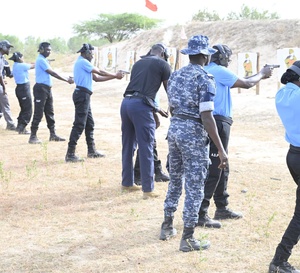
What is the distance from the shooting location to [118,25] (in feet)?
169

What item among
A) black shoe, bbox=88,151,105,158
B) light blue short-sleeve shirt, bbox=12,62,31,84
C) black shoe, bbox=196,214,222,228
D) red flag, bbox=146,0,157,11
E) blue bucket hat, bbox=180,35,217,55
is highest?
Result: red flag, bbox=146,0,157,11

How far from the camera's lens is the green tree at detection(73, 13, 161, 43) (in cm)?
5072

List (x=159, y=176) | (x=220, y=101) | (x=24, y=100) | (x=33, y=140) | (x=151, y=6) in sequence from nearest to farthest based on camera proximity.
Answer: (x=220, y=101), (x=159, y=176), (x=33, y=140), (x=24, y=100), (x=151, y=6)

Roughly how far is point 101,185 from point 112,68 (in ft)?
88.6

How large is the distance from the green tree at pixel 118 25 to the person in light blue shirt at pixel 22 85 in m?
39.2

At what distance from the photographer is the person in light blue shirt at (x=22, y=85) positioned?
427 inches

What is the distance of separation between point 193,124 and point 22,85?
7.45 meters

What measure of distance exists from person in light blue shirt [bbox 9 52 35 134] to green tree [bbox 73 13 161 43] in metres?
39.2

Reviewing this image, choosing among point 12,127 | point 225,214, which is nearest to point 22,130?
point 12,127

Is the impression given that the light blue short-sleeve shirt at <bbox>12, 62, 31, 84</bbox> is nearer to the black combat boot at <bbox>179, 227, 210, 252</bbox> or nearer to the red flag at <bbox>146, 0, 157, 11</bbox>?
the black combat boot at <bbox>179, 227, 210, 252</bbox>

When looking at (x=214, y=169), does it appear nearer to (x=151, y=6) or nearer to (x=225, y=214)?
(x=225, y=214)

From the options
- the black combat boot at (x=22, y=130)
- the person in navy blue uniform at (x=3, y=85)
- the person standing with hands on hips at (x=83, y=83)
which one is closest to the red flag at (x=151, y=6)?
the person in navy blue uniform at (x=3, y=85)

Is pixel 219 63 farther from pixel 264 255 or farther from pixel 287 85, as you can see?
pixel 264 255

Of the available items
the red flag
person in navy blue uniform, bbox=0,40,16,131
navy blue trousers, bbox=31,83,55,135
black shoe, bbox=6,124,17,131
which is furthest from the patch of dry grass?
the red flag
